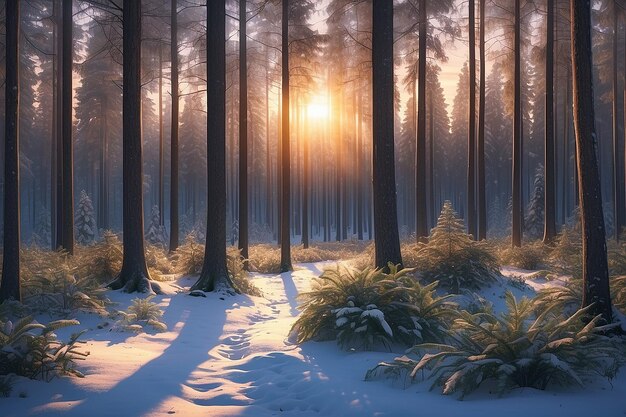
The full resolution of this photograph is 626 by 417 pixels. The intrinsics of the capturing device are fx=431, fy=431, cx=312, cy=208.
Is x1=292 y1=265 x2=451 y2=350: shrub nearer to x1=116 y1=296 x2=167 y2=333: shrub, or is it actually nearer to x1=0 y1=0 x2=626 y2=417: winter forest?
x1=0 y1=0 x2=626 y2=417: winter forest

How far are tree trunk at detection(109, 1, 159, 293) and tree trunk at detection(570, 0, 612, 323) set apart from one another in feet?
29.2

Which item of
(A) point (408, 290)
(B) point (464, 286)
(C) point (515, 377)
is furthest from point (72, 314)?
(B) point (464, 286)

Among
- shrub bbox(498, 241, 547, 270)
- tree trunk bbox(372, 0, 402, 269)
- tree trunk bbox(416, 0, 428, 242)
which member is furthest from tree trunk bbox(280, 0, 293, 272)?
shrub bbox(498, 241, 547, 270)

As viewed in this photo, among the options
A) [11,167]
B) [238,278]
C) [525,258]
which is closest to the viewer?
[11,167]

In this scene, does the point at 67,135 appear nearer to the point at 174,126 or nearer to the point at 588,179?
the point at 174,126

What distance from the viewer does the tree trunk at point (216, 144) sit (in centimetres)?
1109

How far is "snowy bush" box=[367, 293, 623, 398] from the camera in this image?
4402mm

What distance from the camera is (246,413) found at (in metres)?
4.12

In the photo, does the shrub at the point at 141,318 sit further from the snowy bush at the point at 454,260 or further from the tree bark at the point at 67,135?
the tree bark at the point at 67,135

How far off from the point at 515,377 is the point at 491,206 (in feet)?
178

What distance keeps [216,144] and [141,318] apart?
5002 millimetres

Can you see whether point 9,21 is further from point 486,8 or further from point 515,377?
point 486,8

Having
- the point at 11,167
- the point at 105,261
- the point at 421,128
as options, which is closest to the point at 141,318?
the point at 11,167

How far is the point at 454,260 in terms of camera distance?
416 inches
